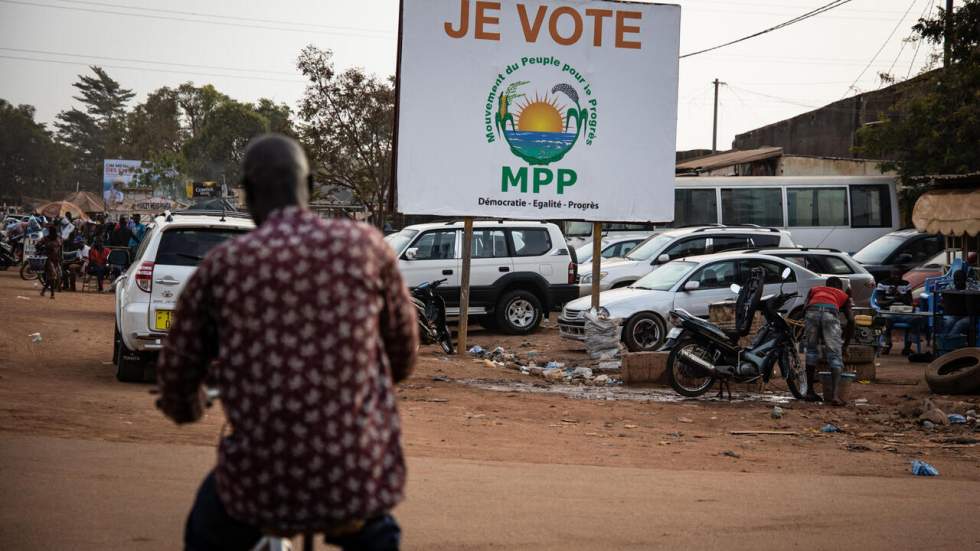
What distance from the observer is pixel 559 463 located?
7895 mm

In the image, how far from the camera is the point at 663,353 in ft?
44.5

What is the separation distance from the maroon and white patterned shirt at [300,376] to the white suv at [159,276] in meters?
8.14

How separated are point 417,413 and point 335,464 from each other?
7.92 metres

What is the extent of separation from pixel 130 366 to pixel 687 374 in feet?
20.6

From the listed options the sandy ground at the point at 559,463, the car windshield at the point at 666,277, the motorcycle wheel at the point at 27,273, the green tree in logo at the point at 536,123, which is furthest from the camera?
the motorcycle wheel at the point at 27,273

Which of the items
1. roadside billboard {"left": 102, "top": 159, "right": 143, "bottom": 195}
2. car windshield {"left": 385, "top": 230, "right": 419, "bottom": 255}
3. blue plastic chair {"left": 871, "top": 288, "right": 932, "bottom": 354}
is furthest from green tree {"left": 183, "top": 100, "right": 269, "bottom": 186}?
blue plastic chair {"left": 871, "top": 288, "right": 932, "bottom": 354}

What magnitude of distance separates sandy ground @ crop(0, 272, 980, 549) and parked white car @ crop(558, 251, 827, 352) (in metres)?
3.07

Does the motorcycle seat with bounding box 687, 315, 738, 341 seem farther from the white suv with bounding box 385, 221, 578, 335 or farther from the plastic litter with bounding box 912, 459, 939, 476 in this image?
the white suv with bounding box 385, 221, 578, 335

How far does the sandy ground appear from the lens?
579 cm

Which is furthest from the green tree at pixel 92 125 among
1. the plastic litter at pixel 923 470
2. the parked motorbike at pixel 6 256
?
the plastic litter at pixel 923 470

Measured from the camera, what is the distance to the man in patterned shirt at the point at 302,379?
8.55 feet

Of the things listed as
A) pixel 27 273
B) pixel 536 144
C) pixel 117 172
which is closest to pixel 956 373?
pixel 536 144

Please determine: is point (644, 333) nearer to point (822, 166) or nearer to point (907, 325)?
point (907, 325)

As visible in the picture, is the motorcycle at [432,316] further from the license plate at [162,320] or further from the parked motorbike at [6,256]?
the parked motorbike at [6,256]
